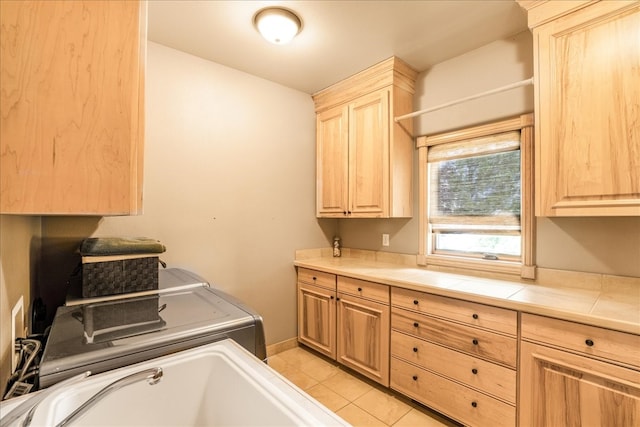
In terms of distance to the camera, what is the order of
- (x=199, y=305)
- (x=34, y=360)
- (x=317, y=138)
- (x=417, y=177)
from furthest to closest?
(x=317, y=138)
(x=417, y=177)
(x=199, y=305)
(x=34, y=360)

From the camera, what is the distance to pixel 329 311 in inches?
104

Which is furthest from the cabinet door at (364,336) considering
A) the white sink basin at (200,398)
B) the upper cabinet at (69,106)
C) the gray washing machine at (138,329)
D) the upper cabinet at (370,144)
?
the upper cabinet at (69,106)

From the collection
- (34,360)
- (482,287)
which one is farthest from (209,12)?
(482,287)

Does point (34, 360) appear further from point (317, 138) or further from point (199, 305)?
point (317, 138)

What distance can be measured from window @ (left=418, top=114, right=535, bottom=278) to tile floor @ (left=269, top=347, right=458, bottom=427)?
107cm

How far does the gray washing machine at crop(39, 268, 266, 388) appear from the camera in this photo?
89 centimetres

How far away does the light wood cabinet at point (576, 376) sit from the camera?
49.1 inches

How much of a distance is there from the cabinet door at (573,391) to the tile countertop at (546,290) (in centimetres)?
19

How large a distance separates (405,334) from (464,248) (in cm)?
88

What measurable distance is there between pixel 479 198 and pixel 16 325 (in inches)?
106

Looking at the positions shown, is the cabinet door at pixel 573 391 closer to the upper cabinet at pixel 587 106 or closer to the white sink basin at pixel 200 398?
the upper cabinet at pixel 587 106

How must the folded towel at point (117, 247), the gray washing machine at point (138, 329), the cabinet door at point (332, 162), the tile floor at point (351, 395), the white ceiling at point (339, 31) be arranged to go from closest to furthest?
the gray washing machine at point (138, 329) < the folded towel at point (117, 247) < the white ceiling at point (339, 31) < the tile floor at point (351, 395) < the cabinet door at point (332, 162)

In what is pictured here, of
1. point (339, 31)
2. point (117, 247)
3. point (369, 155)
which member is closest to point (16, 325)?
point (117, 247)

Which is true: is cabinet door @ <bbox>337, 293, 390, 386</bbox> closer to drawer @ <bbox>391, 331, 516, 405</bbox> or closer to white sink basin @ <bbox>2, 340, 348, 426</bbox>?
drawer @ <bbox>391, 331, 516, 405</bbox>
